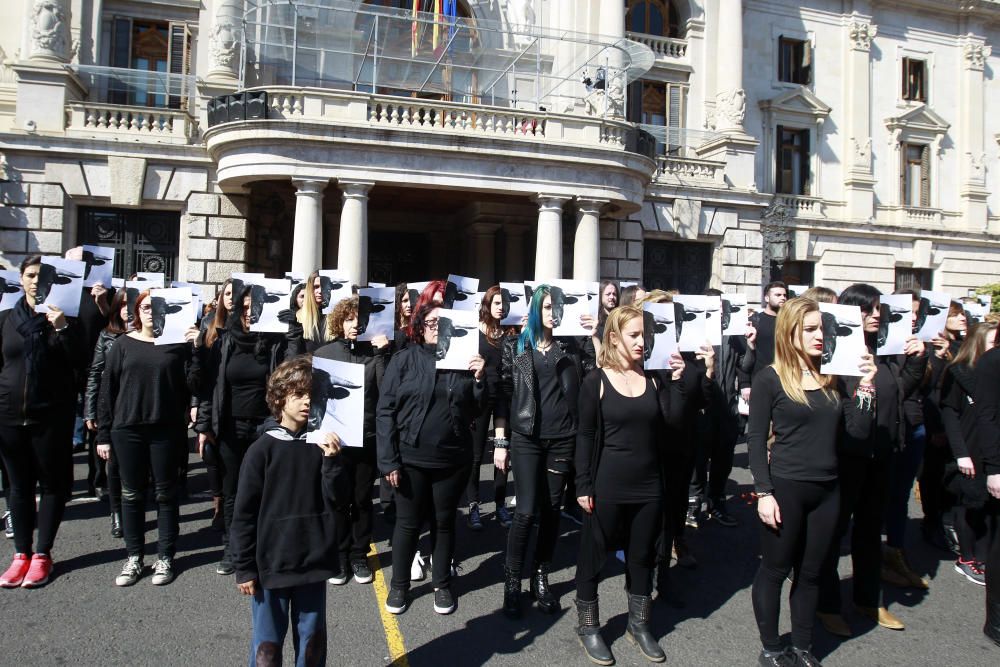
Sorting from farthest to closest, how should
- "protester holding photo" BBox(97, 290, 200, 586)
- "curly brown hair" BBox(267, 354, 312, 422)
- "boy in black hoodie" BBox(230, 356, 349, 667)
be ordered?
"protester holding photo" BBox(97, 290, 200, 586), "curly brown hair" BBox(267, 354, 312, 422), "boy in black hoodie" BBox(230, 356, 349, 667)

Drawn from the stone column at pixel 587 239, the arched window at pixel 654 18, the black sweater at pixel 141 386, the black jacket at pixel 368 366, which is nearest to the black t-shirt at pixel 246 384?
the black sweater at pixel 141 386

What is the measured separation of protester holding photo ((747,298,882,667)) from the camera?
411cm

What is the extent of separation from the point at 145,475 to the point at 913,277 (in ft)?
88.1

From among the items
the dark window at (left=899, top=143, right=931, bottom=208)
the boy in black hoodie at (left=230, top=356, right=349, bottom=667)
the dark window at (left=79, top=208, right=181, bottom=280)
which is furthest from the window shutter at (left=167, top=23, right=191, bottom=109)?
the dark window at (left=899, top=143, right=931, bottom=208)

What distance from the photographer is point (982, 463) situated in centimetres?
508

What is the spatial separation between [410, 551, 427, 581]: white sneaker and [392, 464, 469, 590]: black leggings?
535 millimetres

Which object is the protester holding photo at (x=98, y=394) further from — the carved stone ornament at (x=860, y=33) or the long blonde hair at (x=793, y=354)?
the carved stone ornament at (x=860, y=33)

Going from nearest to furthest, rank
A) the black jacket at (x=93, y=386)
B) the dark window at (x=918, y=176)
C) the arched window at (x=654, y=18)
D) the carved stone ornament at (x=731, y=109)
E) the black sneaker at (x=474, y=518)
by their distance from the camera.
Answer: the black jacket at (x=93, y=386), the black sneaker at (x=474, y=518), the carved stone ornament at (x=731, y=109), the arched window at (x=654, y=18), the dark window at (x=918, y=176)

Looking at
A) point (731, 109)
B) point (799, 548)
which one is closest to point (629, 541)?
point (799, 548)

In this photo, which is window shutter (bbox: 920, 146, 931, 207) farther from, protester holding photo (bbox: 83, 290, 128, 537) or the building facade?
protester holding photo (bbox: 83, 290, 128, 537)

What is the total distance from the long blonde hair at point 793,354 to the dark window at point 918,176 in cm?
2511

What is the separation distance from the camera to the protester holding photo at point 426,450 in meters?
4.77

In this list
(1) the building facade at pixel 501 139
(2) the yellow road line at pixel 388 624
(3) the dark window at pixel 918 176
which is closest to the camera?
(2) the yellow road line at pixel 388 624

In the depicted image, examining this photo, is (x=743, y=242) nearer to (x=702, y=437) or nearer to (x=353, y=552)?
(x=702, y=437)
